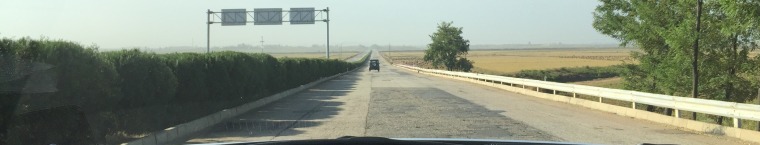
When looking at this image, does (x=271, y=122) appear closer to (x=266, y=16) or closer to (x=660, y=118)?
(x=660, y=118)

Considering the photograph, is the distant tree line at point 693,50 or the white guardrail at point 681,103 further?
the distant tree line at point 693,50

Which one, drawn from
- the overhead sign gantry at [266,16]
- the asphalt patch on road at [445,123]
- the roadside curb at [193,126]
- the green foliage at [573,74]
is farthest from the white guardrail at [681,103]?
the green foliage at [573,74]

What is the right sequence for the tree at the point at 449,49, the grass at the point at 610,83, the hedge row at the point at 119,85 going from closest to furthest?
the hedge row at the point at 119,85, the grass at the point at 610,83, the tree at the point at 449,49

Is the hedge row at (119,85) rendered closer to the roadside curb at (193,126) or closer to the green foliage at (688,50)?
the roadside curb at (193,126)

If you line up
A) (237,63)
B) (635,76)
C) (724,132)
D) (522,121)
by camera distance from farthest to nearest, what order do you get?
(635,76), (237,63), (522,121), (724,132)

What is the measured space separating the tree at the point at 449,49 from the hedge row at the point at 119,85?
65.6 m

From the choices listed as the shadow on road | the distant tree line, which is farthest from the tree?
the shadow on road

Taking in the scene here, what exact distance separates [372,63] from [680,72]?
65634 mm

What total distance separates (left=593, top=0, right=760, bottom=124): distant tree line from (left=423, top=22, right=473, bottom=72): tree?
54405 millimetres

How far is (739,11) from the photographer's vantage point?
12430 mm

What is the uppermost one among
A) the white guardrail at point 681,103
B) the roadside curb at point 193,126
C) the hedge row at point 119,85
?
the hedge row at point 119,85

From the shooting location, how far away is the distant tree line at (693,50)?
19.0m

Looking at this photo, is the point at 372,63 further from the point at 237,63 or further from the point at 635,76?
the point at 237,63

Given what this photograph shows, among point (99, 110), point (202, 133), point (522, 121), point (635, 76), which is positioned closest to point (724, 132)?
point (522, 121)
